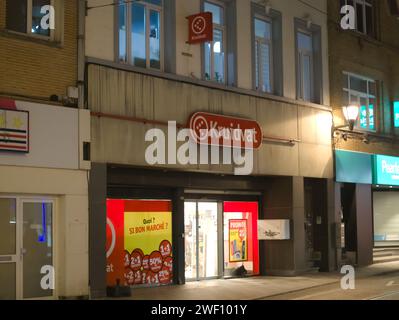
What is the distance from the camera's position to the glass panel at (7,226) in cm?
1291

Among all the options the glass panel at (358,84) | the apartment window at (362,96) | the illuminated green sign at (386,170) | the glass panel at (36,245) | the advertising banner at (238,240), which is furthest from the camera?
the glass panel at (358,84)

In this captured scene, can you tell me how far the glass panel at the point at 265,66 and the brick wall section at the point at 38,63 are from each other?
688 cm

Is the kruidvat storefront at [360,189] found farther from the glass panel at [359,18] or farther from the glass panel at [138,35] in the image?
the glass panel at [138,35]

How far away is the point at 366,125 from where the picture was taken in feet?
77.4

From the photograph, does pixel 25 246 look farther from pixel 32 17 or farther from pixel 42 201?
pixel 32 17

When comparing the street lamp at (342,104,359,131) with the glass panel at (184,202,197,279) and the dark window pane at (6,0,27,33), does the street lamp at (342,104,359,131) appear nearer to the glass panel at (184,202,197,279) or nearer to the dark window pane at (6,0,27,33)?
the glass panel at (184,202,197,279)

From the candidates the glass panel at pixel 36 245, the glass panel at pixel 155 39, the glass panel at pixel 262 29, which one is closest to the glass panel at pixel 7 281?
the glass panel at pixel 36 245

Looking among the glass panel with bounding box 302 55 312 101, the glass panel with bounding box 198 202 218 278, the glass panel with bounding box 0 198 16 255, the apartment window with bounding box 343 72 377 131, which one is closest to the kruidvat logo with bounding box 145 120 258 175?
the glass panel with bounding box 198 202 218 278

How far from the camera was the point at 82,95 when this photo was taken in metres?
14.0

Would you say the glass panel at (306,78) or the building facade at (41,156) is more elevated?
the glass panel at (306,78)

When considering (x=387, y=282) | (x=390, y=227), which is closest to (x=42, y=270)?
(x=387, y=282)

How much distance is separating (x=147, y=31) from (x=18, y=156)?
513cm

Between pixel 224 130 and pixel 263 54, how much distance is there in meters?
3.63
